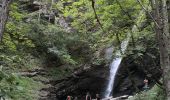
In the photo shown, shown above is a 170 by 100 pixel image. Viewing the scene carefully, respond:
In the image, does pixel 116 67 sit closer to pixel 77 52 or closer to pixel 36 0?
pixel 77 52

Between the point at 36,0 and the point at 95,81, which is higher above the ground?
the point at 36,0

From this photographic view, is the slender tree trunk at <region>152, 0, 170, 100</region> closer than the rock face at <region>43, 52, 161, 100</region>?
Yes

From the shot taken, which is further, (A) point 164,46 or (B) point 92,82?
(B) point 92,82

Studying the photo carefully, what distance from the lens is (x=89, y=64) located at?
965 inches

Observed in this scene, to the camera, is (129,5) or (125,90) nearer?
(129,5)

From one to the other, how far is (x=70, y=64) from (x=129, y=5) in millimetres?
17055

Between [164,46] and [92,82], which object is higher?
[164,46]

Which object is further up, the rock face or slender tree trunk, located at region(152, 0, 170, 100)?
slender tree trunk, located at region(152, 0, 170, 100)

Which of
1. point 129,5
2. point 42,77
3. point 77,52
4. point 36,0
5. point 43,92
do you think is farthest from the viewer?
point 36,0

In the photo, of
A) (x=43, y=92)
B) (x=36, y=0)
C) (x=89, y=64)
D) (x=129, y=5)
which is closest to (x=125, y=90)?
(x=89, y=64)

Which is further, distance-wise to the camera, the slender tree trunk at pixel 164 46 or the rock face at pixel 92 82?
the rock face at pixel 92 82

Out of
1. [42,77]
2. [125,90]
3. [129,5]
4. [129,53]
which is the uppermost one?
[129,5]

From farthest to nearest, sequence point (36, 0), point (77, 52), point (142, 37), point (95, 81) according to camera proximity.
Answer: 1. point (36, 0)
2. point (77, 52)
3. point (95, 81)
4. point (142, 37)

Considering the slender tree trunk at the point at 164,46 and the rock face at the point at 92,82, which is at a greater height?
the slender tree trunk at the point at 164,46
